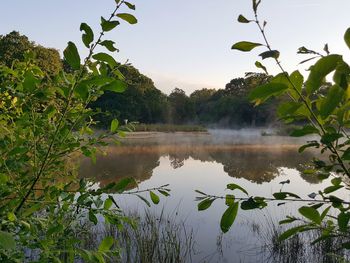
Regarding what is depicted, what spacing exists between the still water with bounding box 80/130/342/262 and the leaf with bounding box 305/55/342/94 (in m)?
0.23

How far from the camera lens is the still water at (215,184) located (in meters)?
5.44

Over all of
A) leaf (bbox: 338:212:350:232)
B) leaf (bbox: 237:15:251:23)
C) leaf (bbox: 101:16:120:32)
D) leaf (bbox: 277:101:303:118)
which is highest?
leaf (bbox: 101:16:120:32)

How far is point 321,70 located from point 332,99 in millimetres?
56

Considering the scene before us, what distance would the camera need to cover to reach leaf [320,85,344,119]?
Answer: 0.62 metres

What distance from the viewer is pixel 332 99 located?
0.63 metres

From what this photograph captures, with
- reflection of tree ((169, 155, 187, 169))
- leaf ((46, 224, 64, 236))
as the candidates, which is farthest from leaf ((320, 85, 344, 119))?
reflection of tree ((169, 155, 187, 169))

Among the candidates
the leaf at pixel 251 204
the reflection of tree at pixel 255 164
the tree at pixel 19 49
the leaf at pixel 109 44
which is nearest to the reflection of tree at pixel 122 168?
the reflection of tree at pixel 255 164

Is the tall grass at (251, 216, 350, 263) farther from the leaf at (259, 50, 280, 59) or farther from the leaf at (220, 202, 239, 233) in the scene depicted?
the leaf at (259, 50, 280, 59)

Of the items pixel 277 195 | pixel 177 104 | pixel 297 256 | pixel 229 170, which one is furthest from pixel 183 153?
pixel 177 104

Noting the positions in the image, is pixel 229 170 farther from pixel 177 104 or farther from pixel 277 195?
pixel 177 104

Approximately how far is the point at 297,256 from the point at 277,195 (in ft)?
15.3

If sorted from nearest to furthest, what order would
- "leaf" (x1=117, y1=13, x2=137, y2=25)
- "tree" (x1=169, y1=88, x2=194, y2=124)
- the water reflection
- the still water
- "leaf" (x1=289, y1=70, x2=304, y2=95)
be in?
"leaf" (x1=289, y1=70, x2=304, y2=95)
"leaf" (x1=117, y1=13, x2=137, y2=25)
the still water
the water reflection
"tree" (x1=169, y1=88, x2=194, y2=124)

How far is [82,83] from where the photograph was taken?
3.20ft

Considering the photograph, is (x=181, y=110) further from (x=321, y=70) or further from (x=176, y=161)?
(x=321, y=70)
